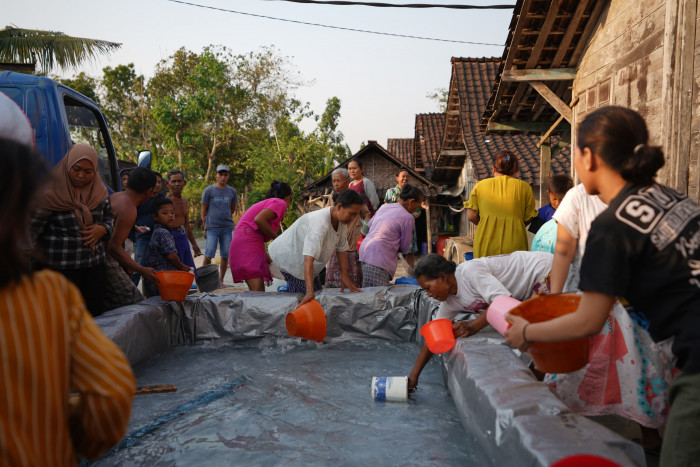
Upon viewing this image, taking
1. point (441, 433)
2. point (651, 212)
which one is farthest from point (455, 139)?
point (651, 212)

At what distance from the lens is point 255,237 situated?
5574 mm

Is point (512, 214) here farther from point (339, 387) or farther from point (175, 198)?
point (175, 198)

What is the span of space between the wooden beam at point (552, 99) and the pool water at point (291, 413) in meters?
4.13

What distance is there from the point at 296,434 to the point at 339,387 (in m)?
0.81

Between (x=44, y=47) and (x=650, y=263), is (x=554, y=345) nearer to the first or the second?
(x=650, y=263)

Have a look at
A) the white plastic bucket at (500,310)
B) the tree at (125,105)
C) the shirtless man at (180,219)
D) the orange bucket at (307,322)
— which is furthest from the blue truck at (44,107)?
the tree at (125,105)

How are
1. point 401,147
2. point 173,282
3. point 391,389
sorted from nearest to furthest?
point 391,389 < point 173,282 < point 401,147

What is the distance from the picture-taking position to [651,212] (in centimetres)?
161

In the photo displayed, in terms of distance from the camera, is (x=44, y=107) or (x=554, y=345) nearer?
(x=554, y=345)

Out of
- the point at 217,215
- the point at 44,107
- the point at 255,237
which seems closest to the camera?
the point at 44,107

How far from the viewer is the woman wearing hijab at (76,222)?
151 inches

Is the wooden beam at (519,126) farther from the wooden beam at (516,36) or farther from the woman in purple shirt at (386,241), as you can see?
the woman in purple shirt at (386,241)

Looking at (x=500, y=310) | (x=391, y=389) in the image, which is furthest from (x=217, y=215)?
(x=500, y=310)

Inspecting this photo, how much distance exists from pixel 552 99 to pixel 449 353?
16.2 ft
